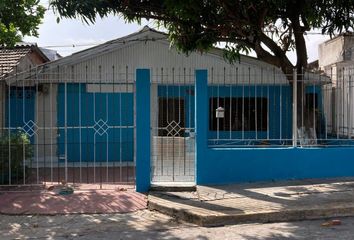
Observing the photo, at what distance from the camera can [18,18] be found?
1066 cm

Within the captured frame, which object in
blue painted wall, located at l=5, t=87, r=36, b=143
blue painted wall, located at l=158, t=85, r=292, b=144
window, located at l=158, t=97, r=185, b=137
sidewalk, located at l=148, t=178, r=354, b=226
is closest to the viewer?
sidewalk, located at l=148, t=178, r=354, b=226

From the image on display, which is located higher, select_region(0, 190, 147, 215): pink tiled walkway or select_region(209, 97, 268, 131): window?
select_region(209, 97, 268, 131): window

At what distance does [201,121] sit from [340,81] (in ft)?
13.0

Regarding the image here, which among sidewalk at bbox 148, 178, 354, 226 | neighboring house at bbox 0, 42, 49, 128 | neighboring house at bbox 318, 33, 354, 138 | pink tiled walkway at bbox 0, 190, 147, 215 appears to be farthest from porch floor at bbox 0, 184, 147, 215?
neighboring house at bbox 318, 33, 354, 138

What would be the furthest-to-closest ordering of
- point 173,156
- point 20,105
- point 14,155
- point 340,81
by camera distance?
1. point 20,105
2. point 340,81
3. point 14,155
4. point 173,156

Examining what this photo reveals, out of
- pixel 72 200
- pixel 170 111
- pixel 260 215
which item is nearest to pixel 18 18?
pixel 72 200

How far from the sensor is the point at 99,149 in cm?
1449

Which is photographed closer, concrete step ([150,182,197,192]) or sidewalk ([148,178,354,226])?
sidewalk ([148,178,354,226])

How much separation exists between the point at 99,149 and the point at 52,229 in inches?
293

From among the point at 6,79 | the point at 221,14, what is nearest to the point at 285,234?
the point at 221,14

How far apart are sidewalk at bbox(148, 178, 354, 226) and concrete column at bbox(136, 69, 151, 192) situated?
1.59 feet

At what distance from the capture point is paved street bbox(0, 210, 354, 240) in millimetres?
6586

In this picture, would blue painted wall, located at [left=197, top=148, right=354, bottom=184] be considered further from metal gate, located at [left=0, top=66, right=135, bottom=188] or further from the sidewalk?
metal gate, located at [left=0, top=66, right=135, bottom=188]

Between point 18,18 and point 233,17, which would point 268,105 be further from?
point 18,18
